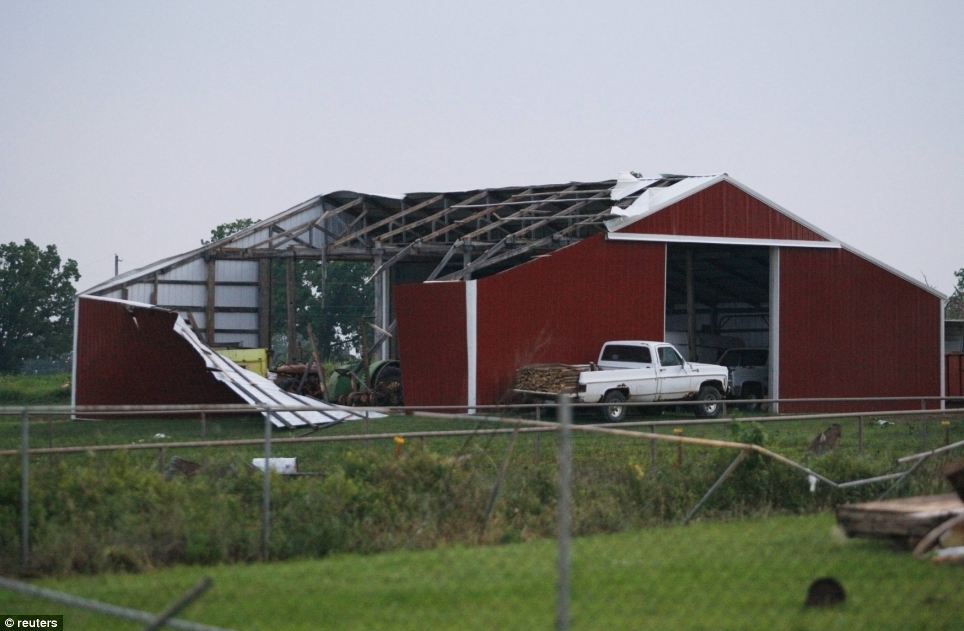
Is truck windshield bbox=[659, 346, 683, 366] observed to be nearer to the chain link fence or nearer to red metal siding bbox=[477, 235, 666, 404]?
red metal siding bbox=[477, 235, 666, 404]

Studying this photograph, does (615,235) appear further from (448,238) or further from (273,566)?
(273,566)

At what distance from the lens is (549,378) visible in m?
30.3

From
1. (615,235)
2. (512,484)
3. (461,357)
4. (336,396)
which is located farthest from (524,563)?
(336,396)

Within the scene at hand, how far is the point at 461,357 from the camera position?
31.0m

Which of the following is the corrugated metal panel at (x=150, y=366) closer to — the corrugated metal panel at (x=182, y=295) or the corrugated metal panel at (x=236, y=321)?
the corrugated metal panel at (x=182, y=295)

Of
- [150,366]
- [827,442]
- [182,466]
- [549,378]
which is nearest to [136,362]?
[150,366]

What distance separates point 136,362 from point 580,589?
24.0 metres

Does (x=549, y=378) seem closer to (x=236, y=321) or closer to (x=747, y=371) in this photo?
→ (x=747, y=371)

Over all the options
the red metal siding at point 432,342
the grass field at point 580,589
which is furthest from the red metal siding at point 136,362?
the grass field at point 580,589

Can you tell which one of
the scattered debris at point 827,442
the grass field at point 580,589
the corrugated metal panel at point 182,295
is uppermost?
the corrugated metal panel at point 182,295

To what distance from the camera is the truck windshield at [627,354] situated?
3162 cm

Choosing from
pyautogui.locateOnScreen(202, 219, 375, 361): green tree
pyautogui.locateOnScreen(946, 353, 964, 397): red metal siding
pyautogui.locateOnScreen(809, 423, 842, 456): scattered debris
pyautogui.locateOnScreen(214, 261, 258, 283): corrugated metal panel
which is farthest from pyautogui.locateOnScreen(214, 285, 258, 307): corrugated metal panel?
pyautogui.locateOnScreen(202, 219, 375, 361): green tree

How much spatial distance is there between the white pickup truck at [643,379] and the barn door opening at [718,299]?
5711 mm

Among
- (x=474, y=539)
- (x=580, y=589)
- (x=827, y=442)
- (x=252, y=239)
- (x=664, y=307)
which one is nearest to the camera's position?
(x=580, y=589)
